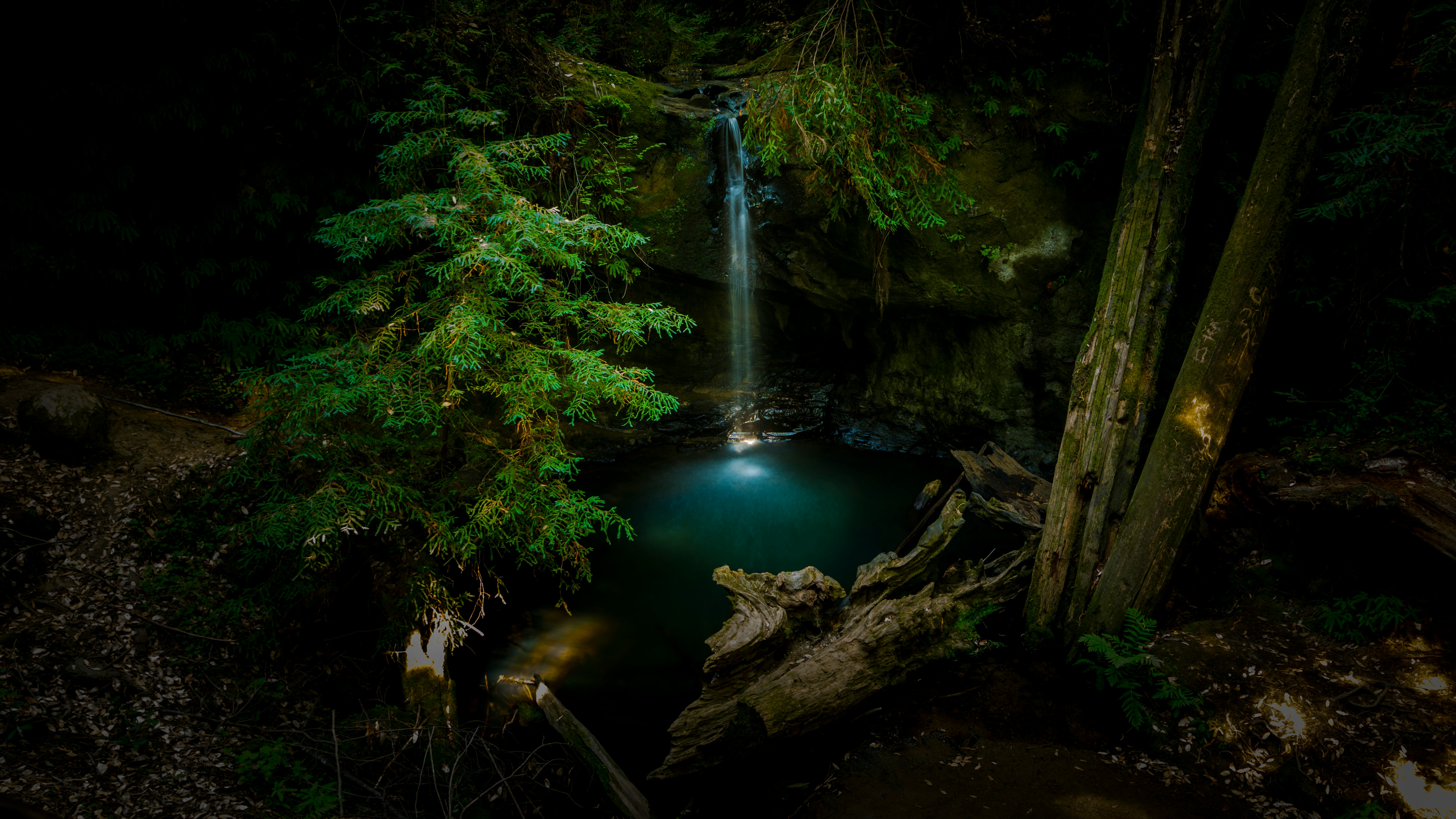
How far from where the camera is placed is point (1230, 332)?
4.09 meters

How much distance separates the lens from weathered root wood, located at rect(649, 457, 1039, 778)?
356cm

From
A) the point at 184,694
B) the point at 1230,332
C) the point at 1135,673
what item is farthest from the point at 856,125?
the point at 184,694

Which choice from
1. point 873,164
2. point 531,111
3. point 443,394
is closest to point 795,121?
point 873,164

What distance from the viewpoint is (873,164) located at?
5.83m

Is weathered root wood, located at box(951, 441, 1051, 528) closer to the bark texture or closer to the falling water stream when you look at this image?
the falling water stream

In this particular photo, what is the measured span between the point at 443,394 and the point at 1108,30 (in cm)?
763

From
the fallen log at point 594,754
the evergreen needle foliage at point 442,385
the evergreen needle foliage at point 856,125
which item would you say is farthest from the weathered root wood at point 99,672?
the evergreen needle foliage at point 856,125

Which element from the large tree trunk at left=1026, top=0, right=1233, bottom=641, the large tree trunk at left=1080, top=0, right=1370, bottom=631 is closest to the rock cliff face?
the large tree trunk at left=1026, top=0, right=1233, bottom=641

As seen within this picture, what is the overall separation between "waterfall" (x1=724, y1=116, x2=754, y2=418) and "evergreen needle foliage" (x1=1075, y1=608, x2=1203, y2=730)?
6316 millimetres

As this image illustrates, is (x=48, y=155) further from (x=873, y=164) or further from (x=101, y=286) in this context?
(x=873, y=164)

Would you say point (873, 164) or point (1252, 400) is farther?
point (873, 164)

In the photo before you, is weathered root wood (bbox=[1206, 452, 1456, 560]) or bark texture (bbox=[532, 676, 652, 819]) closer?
weathered root wood (bbox=[1206, 452, 1456, 560])

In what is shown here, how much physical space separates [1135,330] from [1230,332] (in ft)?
1.99

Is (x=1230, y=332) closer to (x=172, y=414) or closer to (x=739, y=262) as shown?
(x=739, y=262)
